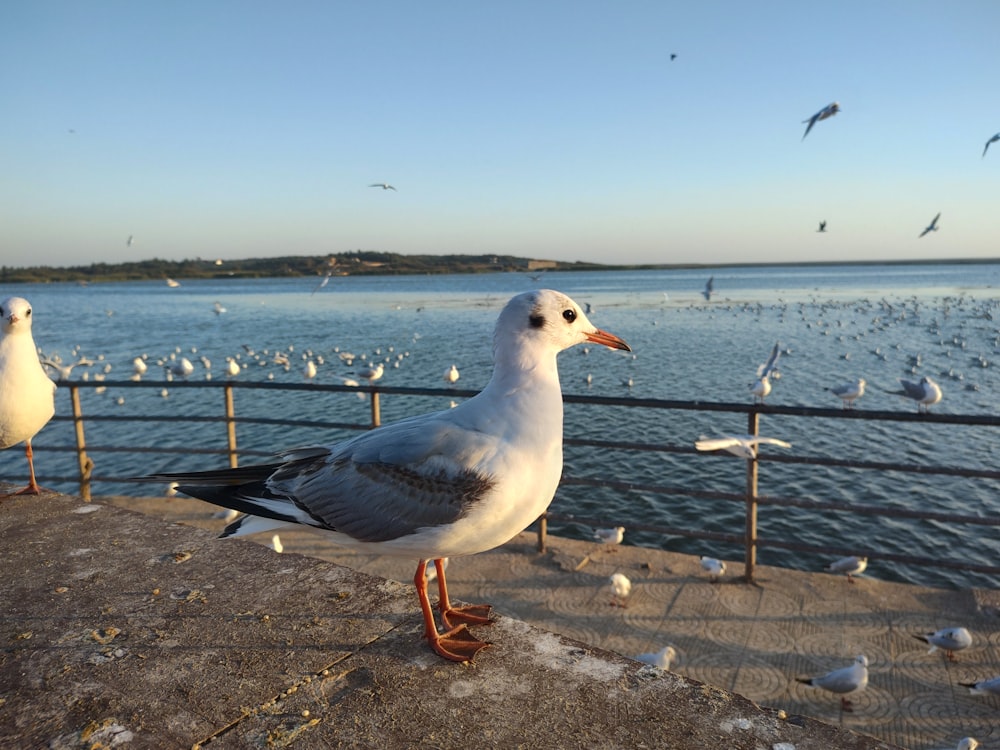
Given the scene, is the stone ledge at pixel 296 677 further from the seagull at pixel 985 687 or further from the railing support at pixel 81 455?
the railing support at pixel 81 455

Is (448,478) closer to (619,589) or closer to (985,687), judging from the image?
(619,589)

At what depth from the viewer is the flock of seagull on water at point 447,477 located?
2195 millimetres

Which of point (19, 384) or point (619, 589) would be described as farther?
point (619, 589)

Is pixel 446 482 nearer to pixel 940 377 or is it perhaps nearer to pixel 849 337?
pixel 940 377

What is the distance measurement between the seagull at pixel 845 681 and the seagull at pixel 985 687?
0.64 metres

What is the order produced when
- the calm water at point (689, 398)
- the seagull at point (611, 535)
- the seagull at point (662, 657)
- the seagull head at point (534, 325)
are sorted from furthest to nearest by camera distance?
the calm water at point (689, 398) → the seagull at point (611, 535) → the seagull at point (662, 657) → the seagull head at point (534, 325)

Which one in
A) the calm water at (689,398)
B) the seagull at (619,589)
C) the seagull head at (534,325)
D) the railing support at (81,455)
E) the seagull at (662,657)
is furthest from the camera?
the calm water at (689,398)

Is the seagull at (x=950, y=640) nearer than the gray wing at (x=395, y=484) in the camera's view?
No

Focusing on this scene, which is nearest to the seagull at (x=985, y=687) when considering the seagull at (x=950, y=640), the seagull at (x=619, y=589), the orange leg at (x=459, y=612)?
the seagull at (x=950, y=640)

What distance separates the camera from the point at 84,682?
2.03 metres

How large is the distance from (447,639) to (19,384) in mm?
3945

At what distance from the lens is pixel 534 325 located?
2488 mm

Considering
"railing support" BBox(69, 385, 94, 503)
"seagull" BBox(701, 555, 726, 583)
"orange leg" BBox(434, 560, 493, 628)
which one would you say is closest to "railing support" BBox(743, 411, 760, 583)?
"seagull" BBox(701, 555, 726, 583)

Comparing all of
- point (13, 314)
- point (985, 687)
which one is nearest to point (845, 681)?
point (985, 687)
